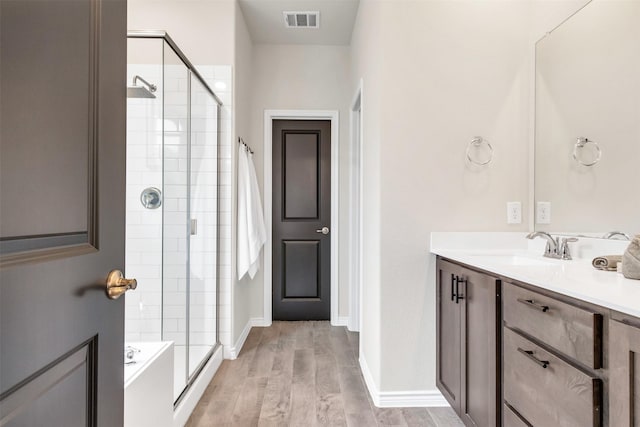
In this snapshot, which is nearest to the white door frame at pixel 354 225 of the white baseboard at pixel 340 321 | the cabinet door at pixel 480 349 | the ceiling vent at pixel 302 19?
the white baseboard at pixel 340 321

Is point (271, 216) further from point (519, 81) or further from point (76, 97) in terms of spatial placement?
point (76, 97)

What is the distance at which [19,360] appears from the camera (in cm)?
56

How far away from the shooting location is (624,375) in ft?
2.82

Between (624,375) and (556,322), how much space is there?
0.25m

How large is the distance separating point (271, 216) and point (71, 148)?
3068 mm

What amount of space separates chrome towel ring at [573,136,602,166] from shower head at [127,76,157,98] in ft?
7.64

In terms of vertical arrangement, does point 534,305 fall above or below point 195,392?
above

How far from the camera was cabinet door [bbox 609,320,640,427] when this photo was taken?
0.83 m

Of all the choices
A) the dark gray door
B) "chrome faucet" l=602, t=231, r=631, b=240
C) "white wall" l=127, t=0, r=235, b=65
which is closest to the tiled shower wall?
"white wall" l=127, t=0, r=235, b=65

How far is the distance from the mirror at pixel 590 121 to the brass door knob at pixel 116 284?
73.5 inches

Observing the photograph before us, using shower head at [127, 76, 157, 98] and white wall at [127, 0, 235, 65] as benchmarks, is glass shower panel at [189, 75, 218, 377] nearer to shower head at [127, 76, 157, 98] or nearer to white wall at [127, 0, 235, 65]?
shower head at [127, 76, 157, 98]

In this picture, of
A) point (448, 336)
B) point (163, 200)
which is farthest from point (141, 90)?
point (448, 336)

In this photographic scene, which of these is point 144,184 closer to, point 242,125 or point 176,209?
point 176,209

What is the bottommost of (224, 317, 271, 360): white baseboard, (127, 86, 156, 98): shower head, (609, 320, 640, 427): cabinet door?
(224, 317, 271, 360): white baseboard
